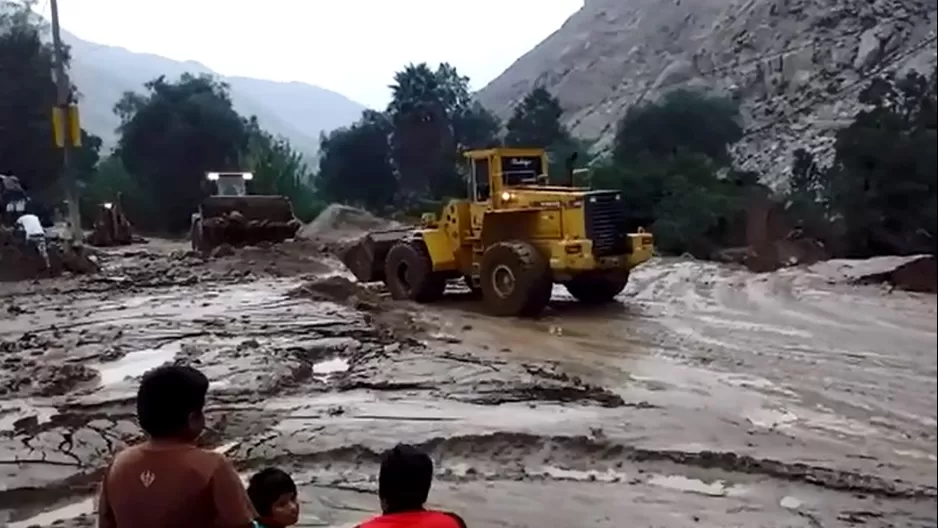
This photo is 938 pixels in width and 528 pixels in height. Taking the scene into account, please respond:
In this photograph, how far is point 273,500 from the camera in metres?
1.41

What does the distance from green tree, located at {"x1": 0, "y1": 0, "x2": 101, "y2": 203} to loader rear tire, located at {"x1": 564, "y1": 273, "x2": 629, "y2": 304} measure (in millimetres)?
3005

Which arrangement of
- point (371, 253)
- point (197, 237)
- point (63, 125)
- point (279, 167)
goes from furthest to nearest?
1. point (197, 237)
2. point (371, 253)
3. point (279, 167)
4. point (63, 125)

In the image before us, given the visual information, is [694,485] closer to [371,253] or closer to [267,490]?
[267,490]

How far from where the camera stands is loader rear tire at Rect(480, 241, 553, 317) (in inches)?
219

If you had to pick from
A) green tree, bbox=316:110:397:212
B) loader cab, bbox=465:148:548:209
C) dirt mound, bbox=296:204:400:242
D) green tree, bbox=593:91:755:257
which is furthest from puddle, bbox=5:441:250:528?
dirt mound, bbox=296:204:400:242

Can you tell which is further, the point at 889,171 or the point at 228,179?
the point at 228,179

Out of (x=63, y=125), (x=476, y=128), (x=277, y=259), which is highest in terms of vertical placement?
(x=63, y=125)

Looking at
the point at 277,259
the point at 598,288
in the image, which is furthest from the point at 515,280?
the point at 277,259

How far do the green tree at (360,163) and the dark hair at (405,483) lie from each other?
2360mm

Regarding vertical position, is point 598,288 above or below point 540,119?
below

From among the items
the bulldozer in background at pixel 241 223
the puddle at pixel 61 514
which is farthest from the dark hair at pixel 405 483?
the bulldozer in background at pixel 241 223

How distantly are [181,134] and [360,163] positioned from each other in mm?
1985

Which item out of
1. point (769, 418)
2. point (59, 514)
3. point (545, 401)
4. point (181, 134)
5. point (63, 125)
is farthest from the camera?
point (181, 134)

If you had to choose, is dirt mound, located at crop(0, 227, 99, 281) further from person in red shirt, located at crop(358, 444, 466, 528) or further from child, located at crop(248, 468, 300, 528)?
person in red shirt, located at crop(358, 444, 466, 528)
